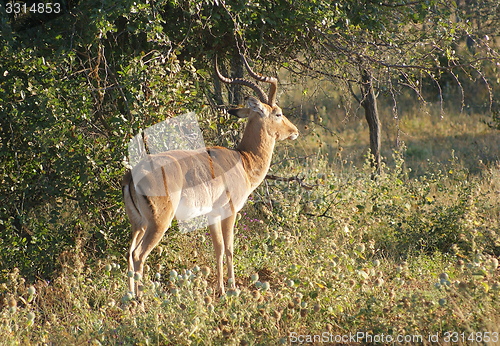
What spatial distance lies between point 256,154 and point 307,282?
187 centimetres

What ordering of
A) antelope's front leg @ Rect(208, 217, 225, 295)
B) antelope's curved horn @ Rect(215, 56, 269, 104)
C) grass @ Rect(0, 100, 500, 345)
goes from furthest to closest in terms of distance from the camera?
1. antelope's curved horn @ Rect(215, 56, 269, 104)
2. antelope's front leg @ Rect(208, 217, 225, 295)
3. grass @ Rect(0, 100, 500, 345)

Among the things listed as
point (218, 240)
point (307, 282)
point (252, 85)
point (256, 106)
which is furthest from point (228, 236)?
point (252, 85)

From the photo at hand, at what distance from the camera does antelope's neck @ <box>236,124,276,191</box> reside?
5309 mm

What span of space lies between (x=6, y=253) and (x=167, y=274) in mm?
1669

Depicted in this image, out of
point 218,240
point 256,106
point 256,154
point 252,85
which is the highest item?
point 252,85

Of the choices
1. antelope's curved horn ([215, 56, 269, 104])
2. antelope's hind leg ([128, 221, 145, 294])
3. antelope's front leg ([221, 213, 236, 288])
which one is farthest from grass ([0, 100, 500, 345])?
antelope's curved horn ([215, 56, 269, 104])

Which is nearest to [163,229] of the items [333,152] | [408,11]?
[408,11]

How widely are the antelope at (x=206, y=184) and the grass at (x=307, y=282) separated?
405 millimetres

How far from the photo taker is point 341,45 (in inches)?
244

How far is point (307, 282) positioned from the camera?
395 centimetres

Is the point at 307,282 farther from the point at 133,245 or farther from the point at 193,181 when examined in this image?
the point at 133,245

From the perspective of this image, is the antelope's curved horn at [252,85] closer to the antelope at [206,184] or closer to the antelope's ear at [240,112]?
the antelope at [206,184]

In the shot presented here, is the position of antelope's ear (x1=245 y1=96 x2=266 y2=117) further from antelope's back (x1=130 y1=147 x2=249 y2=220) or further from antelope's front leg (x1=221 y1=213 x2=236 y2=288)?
antelope's front leg (x1=221 y1=213 x2=236 y2=288)

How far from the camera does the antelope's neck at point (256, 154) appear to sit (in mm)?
5309
